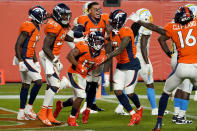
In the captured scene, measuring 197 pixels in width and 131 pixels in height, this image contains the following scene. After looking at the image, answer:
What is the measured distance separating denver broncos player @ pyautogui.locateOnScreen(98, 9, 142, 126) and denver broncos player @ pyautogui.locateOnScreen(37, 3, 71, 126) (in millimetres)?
918

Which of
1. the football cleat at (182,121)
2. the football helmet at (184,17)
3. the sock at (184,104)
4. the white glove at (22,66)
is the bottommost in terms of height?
the football cleat at (182,121)

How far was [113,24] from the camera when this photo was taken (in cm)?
976

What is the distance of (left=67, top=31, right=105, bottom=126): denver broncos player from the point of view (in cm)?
931

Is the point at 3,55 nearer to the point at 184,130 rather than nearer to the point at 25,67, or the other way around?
the point at 25,67

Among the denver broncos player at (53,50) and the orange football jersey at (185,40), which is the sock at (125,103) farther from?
the orange football jersey at (185,40)

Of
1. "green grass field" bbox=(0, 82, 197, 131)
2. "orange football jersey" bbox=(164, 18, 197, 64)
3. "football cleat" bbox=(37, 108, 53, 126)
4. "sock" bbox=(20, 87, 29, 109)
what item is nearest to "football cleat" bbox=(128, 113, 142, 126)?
"green grass field" bbox=(0, 82, 197, 131)

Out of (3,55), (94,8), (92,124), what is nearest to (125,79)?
(92,124)

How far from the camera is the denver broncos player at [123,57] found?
379 inches

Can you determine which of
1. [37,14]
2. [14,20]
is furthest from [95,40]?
[14,20]

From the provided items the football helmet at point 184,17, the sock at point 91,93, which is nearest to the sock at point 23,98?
the sock at point 91,93

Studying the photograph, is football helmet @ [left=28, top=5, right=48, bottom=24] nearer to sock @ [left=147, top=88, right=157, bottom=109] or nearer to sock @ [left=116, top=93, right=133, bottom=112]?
sock @ [left=116, top=93, right=133, bottom=112]

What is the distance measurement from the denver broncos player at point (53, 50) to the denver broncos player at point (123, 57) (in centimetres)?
92

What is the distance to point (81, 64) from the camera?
9.38m

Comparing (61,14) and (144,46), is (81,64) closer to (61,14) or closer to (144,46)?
(61,14)
